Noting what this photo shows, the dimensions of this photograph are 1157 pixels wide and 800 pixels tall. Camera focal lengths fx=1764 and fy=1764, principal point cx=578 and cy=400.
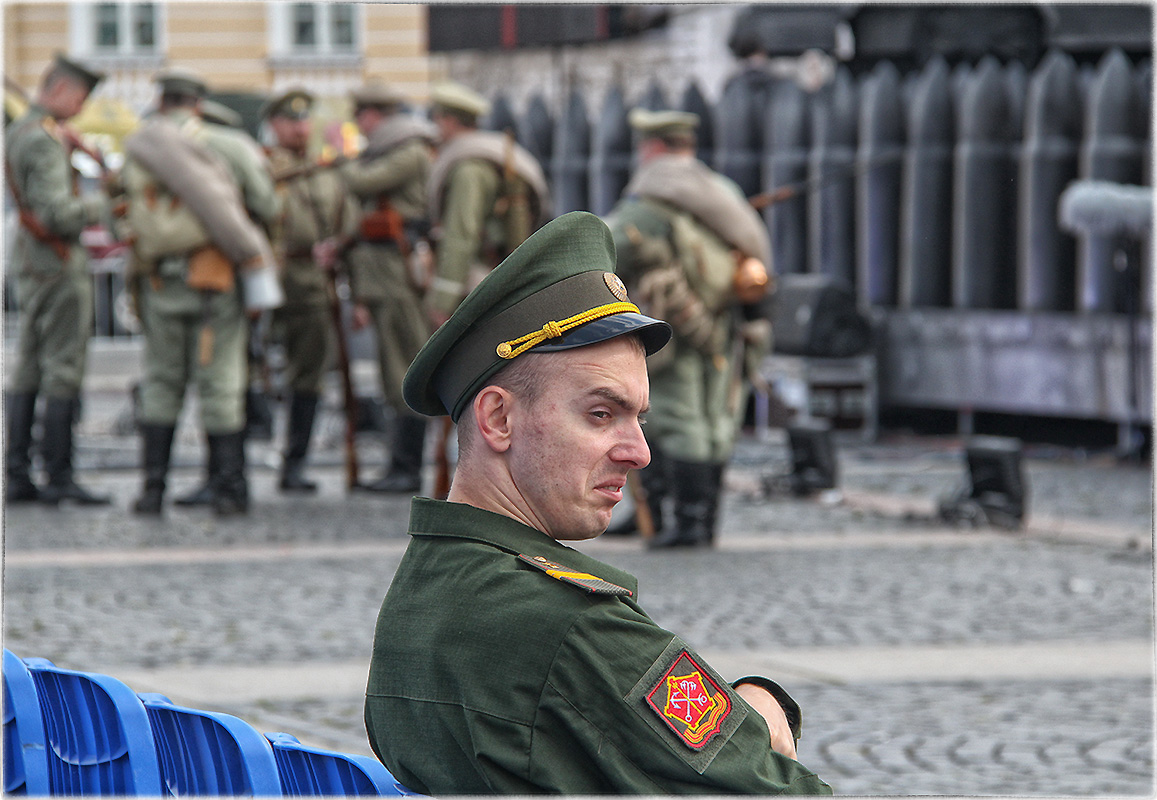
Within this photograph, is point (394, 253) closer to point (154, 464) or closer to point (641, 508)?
point (154, 464)

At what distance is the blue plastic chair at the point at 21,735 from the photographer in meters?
1.99

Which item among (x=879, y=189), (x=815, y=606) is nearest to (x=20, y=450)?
(x=815, y=606)

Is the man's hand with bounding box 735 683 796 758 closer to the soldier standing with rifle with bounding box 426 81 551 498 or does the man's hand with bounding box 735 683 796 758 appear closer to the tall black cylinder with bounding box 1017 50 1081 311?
the soldier standing with rifle with bounding box 426 81 551 498

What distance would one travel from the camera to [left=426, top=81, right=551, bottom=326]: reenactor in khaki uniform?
8.88 meters

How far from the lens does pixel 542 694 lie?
5.88ft

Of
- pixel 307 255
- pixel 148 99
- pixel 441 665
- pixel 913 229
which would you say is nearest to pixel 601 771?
pixel 441 665

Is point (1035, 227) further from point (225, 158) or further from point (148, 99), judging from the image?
point (148, 99)

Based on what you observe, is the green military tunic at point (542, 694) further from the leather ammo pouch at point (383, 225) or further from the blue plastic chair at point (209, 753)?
the leather ammo pouch at point (383, 225)

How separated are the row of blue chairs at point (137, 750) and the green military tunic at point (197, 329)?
6832 mm

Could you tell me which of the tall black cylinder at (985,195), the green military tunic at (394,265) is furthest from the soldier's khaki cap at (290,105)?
the tall black cylinder at (985,195)

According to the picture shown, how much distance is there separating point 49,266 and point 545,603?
792 centimetres

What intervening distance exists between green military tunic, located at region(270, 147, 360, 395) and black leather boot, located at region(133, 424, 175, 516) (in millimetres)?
1464

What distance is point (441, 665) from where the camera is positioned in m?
1.88

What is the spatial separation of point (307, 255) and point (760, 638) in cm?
524
